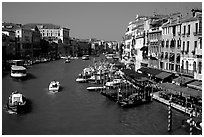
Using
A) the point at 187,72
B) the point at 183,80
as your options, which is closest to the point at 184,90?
the point at 183,80

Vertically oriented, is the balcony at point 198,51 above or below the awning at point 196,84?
above

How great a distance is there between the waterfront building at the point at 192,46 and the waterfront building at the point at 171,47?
455 mm

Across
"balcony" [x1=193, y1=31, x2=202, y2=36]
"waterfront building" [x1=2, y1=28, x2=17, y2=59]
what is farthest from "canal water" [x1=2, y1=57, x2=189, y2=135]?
"waterfront building" [x1=2, y1=28, x2=17, y2=59]

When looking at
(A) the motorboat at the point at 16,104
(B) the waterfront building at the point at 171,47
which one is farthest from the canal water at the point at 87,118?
(B) the waterfront building at the point at 171,47

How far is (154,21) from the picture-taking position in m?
17.0

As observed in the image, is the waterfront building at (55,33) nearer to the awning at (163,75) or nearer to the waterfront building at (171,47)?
the waterfront building at (171,47)

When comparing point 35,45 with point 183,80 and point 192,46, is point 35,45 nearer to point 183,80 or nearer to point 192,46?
point 192,46

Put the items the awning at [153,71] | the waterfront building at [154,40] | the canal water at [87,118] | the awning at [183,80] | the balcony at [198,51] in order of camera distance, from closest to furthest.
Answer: the canal water at [87,118]
the balcony at [198,51]
the awning at [183,80]
the awning at [153,71]
the waterfront building at [154,40]

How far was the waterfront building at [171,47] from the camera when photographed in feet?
42.4

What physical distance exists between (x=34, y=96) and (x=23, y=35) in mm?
28729

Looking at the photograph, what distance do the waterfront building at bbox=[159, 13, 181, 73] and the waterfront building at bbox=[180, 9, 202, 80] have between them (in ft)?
1.49

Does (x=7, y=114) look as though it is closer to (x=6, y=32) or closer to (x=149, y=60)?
(x=149, y=60)

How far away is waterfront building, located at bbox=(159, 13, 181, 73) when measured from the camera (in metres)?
12.9

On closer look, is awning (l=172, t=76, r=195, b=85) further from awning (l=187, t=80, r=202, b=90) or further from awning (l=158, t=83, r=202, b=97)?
awning (l=158, t=83, r=202, b=97)
